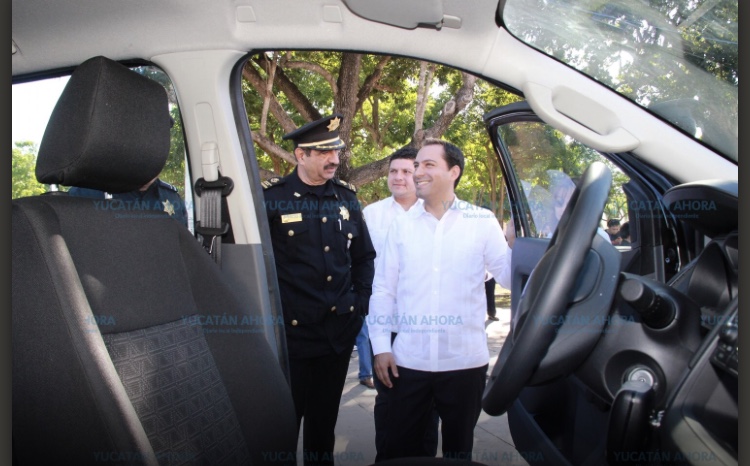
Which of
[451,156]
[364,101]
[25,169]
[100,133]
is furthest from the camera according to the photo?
[364,101]

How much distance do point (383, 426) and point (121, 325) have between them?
1.46 m

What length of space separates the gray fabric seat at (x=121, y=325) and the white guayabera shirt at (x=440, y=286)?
80 centimetres

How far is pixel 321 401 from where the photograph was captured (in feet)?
8.96

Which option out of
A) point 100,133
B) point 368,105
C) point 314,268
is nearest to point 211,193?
point 100,133

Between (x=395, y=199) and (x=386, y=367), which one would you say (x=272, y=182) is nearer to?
(x=386, y=367)

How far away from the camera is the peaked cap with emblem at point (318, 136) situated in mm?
2830

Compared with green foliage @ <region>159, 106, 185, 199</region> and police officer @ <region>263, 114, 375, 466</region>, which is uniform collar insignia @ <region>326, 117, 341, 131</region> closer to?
police officer @ <region>263, 114, 375, 466</region>

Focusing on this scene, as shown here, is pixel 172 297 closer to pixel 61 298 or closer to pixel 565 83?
pixel 61 298

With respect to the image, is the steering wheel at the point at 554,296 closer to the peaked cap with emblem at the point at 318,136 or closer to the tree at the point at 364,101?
the peaked cap with emblem at the point at 318,136

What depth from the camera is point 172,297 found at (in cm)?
146

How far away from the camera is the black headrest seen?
1295mm

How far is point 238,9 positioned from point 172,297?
32.6 inches

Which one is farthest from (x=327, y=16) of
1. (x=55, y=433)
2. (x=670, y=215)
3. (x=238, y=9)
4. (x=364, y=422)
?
(x=364, y=422)

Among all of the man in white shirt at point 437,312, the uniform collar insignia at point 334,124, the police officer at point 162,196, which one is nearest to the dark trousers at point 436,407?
the man in white shirt at point 437,312
